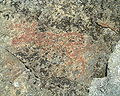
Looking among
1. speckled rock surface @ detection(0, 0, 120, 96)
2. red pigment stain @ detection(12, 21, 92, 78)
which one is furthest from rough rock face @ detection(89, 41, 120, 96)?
red pigment stain @ detection(12, 21, 92, 78)

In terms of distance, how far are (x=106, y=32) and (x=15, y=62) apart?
670mm

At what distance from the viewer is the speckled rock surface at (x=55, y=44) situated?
6.28 ft

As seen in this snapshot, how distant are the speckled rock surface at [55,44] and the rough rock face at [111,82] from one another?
3 centimetres

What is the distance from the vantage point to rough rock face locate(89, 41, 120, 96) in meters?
1.71

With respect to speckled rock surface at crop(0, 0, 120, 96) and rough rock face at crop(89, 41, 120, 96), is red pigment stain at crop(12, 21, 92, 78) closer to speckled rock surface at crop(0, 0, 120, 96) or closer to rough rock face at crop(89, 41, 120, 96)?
speckled rock surface at crop(0, 0, 120, 96)

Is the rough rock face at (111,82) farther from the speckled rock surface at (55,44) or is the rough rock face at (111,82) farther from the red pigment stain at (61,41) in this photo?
the red pigment stain at (61,41)

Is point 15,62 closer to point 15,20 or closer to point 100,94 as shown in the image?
point 15,20

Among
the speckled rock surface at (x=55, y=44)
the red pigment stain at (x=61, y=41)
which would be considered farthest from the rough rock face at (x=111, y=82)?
the red pigment stain at (x=61, y=41)

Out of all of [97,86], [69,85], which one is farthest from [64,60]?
[97,86]

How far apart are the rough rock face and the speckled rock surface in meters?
0.03

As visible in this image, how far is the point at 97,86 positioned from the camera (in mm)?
1809

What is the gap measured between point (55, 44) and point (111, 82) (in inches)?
20.0

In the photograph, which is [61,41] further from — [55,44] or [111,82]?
[111,82]

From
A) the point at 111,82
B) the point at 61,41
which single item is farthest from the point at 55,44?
the point at 111,82
